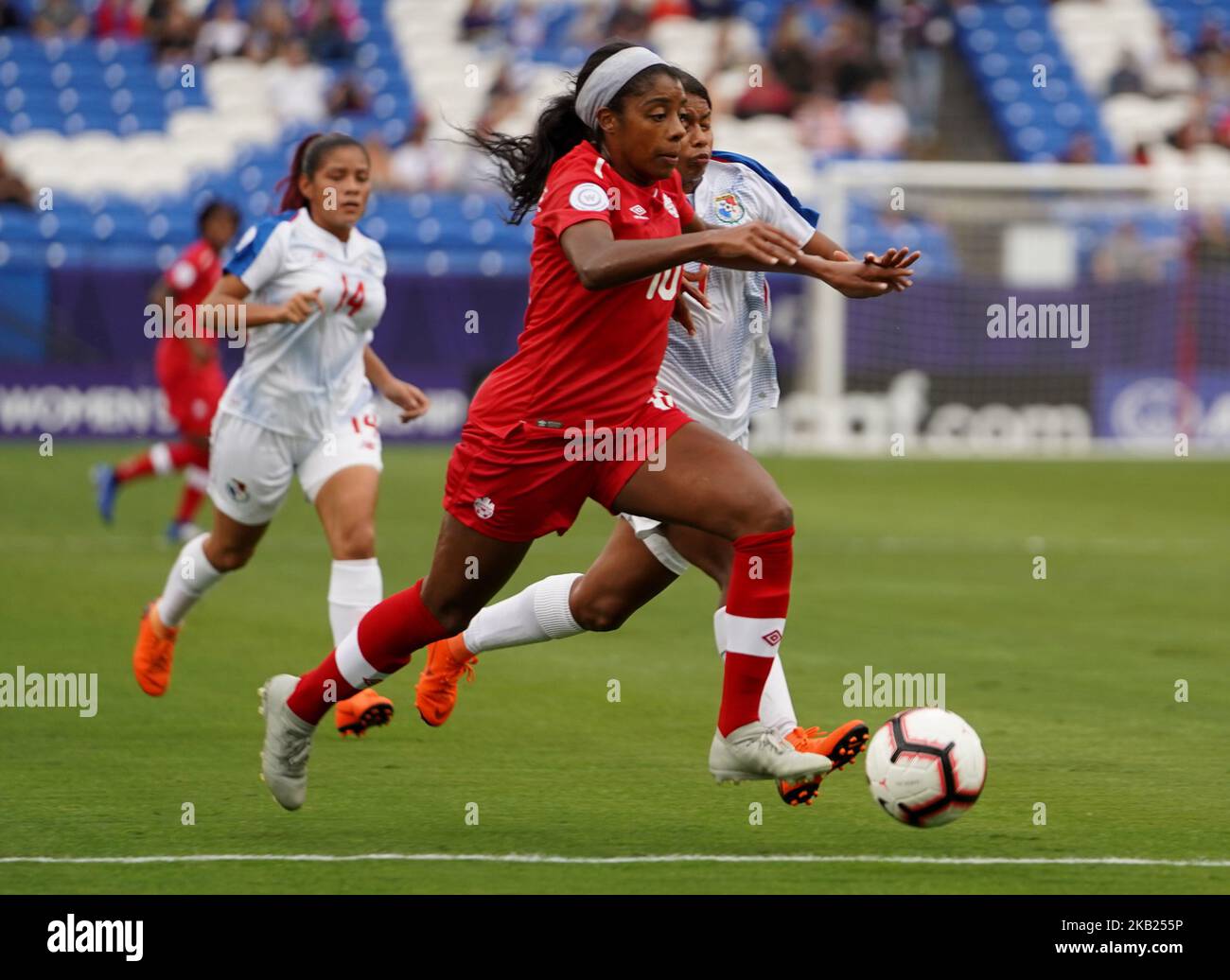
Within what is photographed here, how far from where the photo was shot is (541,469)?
6.08 meters

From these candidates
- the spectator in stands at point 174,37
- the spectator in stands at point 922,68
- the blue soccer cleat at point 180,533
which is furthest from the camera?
the spectator in stands at point 922,68

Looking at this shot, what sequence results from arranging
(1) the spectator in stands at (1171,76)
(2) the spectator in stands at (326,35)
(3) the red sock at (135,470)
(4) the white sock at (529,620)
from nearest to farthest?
(4) the white sock at (529,620), (3) the red sock at (135,470), (2) the spectator in stands at (326,35), (1) the spectator in stands at (1171,76)

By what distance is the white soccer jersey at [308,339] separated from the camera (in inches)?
335

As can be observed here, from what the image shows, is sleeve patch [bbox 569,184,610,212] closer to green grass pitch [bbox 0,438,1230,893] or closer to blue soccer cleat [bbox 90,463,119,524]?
green grass pitch [bbox 0,438,1230,893]

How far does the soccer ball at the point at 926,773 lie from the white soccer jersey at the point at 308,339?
3304 mm

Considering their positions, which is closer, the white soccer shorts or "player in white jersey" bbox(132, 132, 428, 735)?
"player in white jersey" bbox(132, 132, 428, 735)

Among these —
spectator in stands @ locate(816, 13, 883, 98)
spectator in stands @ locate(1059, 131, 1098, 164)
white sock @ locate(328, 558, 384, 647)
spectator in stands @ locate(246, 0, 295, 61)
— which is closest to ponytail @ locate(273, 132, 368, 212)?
white sock @ locate(328, 558, 384, 647)

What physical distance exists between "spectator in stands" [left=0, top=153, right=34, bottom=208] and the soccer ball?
1999 cm

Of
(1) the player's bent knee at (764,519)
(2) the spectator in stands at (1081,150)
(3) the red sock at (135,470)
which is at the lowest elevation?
(1) the player's bent knee at (764,519)

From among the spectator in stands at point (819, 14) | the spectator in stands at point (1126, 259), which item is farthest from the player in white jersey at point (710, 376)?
the spectator in stands at point (819, 14)

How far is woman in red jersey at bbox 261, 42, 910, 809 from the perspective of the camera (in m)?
5.96

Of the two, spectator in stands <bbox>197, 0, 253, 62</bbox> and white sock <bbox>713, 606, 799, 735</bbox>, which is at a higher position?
spectator in stands <bbox>197, 0, 253, 62</bbox>

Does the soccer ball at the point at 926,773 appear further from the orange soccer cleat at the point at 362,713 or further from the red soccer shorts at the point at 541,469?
the orange soccer cleat at the point at 362,713

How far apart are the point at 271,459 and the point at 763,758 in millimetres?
3131
